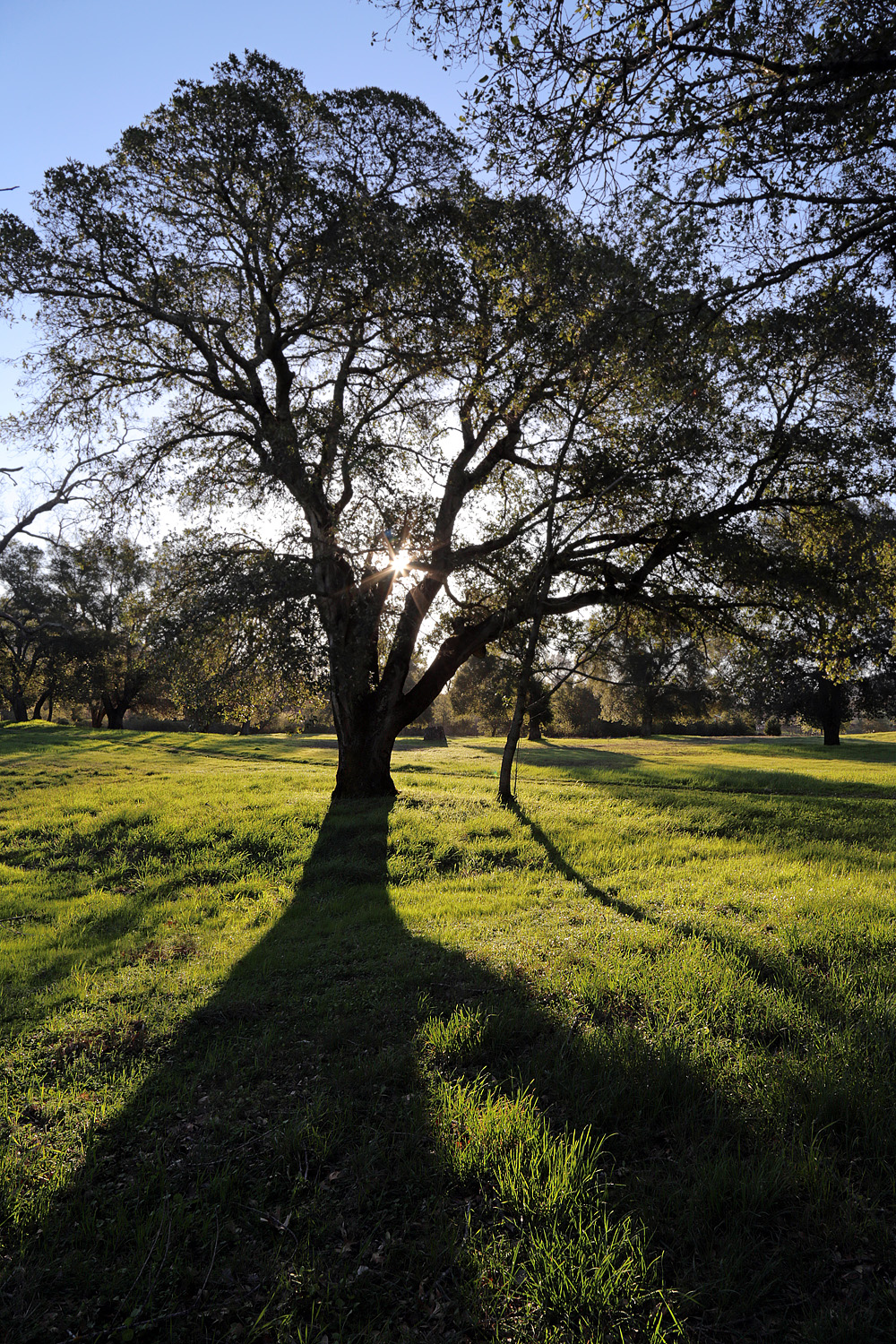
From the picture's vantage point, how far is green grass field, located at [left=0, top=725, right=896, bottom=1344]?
8.84 feet

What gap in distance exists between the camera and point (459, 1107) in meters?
3.84

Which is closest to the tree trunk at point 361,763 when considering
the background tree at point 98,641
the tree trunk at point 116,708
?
the background tree at point 98,641

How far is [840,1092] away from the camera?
3.56 m

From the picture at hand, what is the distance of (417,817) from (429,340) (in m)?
9.41

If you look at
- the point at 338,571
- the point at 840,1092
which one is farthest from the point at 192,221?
the point at 840,1092

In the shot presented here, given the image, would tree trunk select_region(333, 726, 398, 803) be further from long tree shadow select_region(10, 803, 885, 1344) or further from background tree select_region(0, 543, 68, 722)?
background tree select_region(0, 543, 68, 722)

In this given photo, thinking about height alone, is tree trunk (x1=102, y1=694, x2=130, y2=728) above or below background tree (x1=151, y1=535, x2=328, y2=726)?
below

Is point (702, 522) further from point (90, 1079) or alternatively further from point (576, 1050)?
point (90, 1079)

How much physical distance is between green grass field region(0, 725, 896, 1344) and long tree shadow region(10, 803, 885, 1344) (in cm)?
2

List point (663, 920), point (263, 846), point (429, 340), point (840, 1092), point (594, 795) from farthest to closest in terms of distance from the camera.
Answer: point (594, 795)
point (429, 340)
point (263, 846)
point (663, 920)
point (840, 1092)

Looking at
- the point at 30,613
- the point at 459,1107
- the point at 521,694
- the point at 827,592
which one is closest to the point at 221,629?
the point at 521,694

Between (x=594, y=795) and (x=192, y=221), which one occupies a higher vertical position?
(x=192, y=221)

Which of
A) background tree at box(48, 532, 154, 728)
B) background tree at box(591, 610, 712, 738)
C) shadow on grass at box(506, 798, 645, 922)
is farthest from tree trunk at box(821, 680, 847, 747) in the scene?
background tree at box(48, 532, 154, 728)

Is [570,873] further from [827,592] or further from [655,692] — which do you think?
[655,692]
